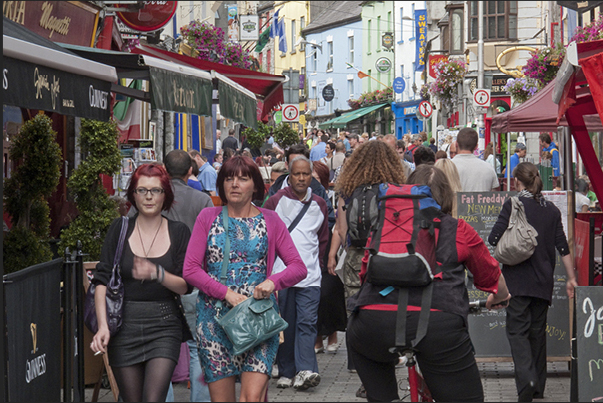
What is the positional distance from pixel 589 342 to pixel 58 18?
8.93m

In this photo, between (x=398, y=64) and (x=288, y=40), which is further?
(x=288, y=40)

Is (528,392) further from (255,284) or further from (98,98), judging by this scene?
(98,98)

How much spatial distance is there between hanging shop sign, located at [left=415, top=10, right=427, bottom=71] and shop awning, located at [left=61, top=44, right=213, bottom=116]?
43503 mm

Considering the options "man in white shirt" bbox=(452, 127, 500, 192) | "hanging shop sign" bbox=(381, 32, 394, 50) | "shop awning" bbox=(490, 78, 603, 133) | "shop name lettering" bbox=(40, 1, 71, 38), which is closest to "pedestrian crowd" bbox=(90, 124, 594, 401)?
"man in white shirt" bbox=(452, 127, 500, 192)

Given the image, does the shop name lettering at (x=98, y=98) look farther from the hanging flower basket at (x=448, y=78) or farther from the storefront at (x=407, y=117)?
the storefront at (x=407, y=117)

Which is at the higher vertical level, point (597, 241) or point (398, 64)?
point (398, 64)

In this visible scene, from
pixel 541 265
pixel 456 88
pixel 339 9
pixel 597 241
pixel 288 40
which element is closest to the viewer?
A: pixel 541 265

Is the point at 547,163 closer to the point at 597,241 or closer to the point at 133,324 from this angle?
the point at 597,241

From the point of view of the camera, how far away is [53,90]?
5.83 m

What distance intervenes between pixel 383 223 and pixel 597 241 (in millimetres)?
5280

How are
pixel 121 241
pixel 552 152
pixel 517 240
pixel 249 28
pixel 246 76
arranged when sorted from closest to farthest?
pixel 121 241 < pixel 517 240 < pixel 246 76 < pixel 552 152 < pixel 249 28

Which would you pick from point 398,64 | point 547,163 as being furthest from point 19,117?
point 398,64

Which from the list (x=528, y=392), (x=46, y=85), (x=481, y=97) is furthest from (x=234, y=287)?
(x=481, y=97)

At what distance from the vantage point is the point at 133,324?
5.15 metres
